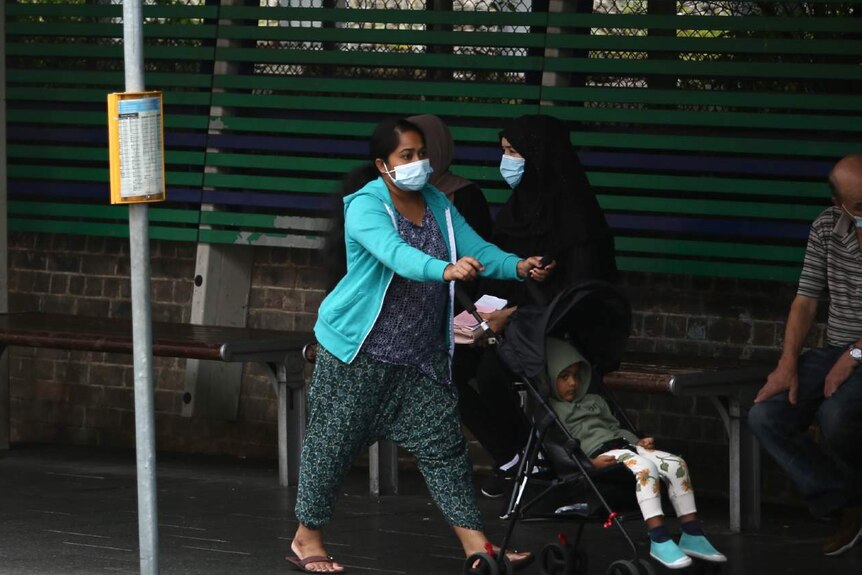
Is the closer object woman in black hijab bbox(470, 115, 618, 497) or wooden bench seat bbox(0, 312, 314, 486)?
woman in black hijab bbox(470, 115, 618, 497)

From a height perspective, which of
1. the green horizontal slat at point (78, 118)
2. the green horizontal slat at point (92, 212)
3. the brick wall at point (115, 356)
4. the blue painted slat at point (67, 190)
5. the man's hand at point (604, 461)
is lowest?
the brick wall at point (115, 356)

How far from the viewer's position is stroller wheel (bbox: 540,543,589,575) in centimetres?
661

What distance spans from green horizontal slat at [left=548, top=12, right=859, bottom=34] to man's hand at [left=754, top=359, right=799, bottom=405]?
6.20 ft

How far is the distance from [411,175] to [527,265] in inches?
22.0

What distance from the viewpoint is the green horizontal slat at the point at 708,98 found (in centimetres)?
830

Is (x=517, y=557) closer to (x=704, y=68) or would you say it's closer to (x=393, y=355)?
(x=393, y=355)

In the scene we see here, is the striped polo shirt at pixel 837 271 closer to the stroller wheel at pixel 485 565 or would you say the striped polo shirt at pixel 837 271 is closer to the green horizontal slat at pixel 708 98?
the green horizontal slat at pixel 708 98

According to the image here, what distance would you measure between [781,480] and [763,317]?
2.73ft

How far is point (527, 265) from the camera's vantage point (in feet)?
21.2

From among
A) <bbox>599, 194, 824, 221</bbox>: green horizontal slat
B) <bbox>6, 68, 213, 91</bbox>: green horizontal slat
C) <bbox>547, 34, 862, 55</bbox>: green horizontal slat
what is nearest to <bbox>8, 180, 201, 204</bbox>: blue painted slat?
<bbox>6, 68, 213, 91</bbox>: green horizontal slat

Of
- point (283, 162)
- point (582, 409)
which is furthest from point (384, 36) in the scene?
point (582, 409)

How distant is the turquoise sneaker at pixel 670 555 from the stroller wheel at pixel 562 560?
45 cm

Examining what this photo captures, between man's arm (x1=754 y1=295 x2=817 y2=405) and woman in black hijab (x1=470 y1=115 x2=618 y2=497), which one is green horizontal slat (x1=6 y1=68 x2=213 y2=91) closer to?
woman in black hijab (x1=470 y1=115 x2=618 y2=497)

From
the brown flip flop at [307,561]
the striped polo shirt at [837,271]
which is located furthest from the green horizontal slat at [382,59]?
the brown flip flop at [307,561]
